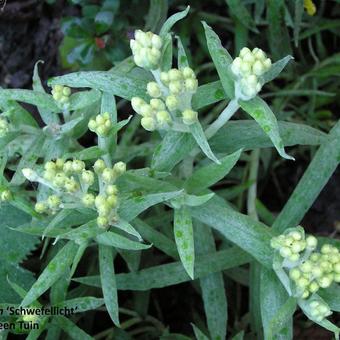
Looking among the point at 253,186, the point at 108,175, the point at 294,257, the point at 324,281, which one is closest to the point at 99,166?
the point at 108,175

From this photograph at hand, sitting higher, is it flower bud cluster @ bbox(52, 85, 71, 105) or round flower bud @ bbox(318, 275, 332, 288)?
flower bud cluster @ bbox(52, 85, 71, 105)

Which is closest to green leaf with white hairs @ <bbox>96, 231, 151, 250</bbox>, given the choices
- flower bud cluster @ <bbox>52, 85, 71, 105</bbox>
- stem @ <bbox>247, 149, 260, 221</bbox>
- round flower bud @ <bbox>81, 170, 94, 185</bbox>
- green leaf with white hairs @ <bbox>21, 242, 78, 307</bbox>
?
green leaf with white hairs @ <bbox>21, 242, 78, 307</bbox>

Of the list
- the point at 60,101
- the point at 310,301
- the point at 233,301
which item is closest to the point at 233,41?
the point at 233,301

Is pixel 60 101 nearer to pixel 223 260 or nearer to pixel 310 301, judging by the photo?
pixel 223 260

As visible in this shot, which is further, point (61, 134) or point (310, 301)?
point (61, 134)

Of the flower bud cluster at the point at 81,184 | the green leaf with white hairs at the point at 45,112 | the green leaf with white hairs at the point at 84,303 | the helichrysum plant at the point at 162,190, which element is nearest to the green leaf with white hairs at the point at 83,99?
the helichrysum plant at the point at 162,190

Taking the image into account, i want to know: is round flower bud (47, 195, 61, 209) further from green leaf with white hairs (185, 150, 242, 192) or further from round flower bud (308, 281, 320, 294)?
round flower bud (308, 281, 320, 294)

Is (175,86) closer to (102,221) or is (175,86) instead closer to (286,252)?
(102,221)

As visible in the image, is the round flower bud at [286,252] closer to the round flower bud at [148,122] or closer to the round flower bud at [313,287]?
the round flower bud at [313,287]
